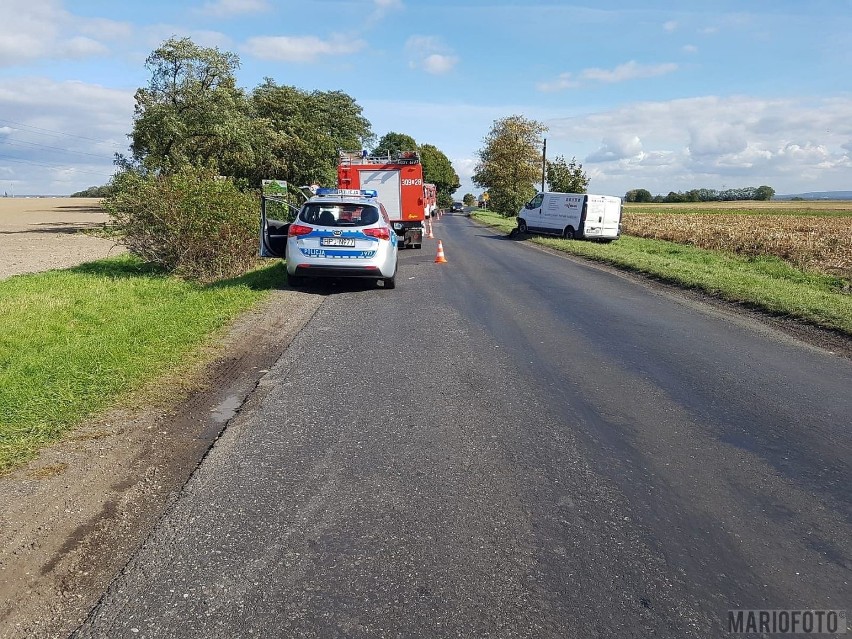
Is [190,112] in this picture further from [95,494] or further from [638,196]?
[638,196]

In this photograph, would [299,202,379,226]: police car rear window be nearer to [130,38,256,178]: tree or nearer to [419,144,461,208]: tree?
[130,38,256,178]: tree

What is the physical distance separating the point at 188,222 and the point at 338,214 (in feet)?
11.8

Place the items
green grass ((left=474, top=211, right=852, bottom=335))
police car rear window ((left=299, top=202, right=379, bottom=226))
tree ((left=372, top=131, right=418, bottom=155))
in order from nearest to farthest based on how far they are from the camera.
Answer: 1. green grass ((left=474, top=211, right=852, bottom=335))
2. police car rear window ((left=299, top=202, right=379, bottom=226))
3. tree ((left=372, top=131, right=418, bottom=155))

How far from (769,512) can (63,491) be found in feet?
13.6

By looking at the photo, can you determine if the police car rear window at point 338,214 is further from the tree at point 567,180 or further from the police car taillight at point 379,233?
the tree at point 567,180

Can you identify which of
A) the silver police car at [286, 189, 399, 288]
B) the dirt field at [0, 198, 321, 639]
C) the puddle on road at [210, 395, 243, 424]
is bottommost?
the puddle on road at [210, 395, 243, 424]

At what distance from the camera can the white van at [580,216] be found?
28.2 meters

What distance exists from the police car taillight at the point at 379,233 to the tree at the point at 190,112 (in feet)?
74.6

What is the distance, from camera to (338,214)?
1170 cm

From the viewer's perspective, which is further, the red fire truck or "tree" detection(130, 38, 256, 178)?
"tree" detection(130, 38, 256, 178)

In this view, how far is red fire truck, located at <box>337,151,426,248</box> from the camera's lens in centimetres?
2248

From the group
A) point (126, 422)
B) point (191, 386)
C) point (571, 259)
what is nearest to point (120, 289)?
point (191, 386)

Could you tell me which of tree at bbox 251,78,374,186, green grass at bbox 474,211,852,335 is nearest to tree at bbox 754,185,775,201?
tree at bbox 251,78,374,186

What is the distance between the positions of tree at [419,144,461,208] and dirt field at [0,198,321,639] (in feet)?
313
